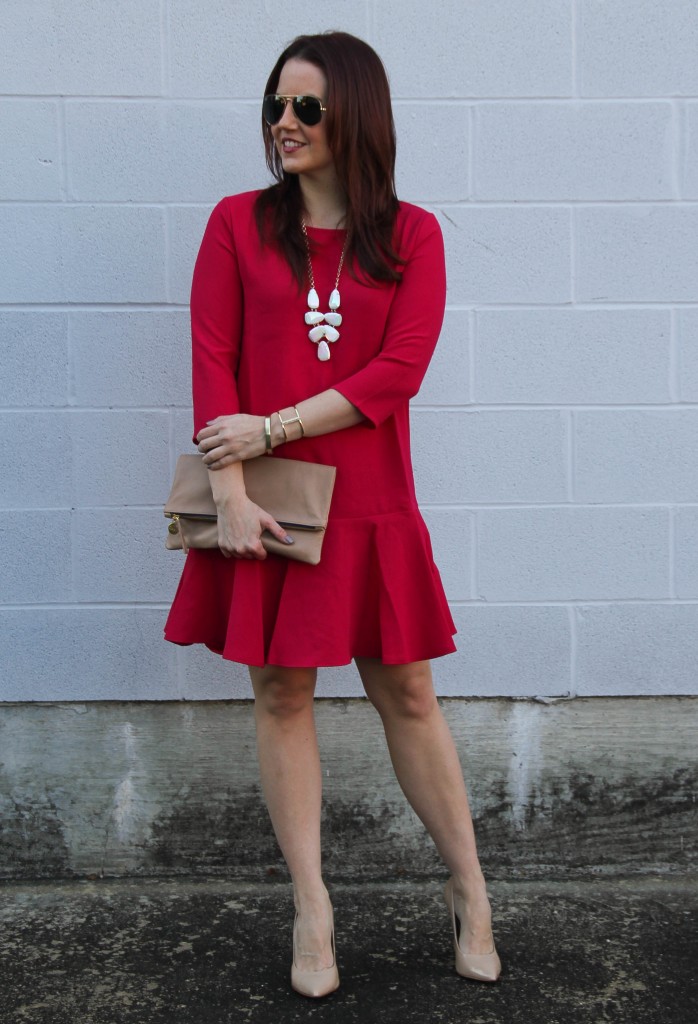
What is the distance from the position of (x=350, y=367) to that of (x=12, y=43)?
130 centimetres

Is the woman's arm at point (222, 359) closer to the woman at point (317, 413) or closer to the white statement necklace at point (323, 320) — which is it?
the woman at point (317, 413)

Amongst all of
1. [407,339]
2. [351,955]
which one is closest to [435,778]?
[351,955]

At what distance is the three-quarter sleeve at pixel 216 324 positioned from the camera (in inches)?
89.5

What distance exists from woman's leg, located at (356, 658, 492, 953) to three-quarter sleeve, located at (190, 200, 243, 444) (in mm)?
633

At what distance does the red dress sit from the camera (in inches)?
88.4

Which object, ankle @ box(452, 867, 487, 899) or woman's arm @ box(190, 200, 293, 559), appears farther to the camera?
ankle @ box(452, 867, 487, 899)

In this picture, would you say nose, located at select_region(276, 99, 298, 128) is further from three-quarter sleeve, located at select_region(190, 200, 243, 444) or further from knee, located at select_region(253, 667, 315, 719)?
knee, located at select_region(253, 667, 315, 719)

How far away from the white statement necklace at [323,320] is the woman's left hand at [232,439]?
19 cm

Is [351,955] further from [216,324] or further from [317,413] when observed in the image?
[216,324]

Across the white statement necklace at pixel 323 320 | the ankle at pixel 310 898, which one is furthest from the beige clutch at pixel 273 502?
the ankle at pixel 310 898

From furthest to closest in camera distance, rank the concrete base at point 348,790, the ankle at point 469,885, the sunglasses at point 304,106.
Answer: the concrete base at point 348,790 < the ankle at point 469,885 < the sunglasses at point 304,106

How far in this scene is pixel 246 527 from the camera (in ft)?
7.28

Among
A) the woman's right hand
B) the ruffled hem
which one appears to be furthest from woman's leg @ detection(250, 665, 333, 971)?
the woman's right hand

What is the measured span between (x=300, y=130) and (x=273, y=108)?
0.07 metres
